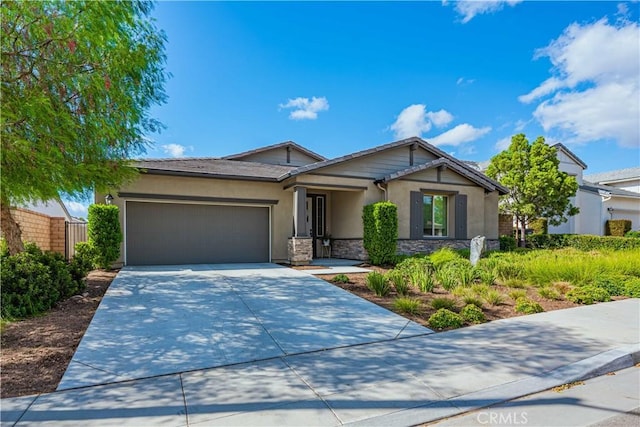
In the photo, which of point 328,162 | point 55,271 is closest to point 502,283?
point 328,162

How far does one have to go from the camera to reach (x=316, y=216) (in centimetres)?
1581

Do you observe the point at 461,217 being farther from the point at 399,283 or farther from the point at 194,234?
the point at 194,234

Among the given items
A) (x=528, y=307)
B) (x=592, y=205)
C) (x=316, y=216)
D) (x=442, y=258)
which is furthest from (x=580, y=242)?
(x=528, y=307)

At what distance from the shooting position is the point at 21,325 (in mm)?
5441

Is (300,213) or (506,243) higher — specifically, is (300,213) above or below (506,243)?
above

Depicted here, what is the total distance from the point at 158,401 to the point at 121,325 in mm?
2762

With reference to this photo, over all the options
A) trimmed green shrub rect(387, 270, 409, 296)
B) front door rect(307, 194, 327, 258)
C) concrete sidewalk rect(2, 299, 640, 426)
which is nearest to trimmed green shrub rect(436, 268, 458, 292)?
trimmed green shrub rect(387, 270, 409, 296)

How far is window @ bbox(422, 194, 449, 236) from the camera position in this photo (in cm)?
1496

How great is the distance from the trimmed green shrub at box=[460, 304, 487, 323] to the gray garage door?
865 cm

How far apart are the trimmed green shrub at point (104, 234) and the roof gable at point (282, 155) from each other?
7.36 metres

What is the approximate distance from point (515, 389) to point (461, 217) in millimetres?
12318

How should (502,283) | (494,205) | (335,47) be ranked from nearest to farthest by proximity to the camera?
(502,283)
(335,47)
(494,205)

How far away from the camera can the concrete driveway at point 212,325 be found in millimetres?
4320

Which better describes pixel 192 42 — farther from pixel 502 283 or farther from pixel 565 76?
pixel 565 76
